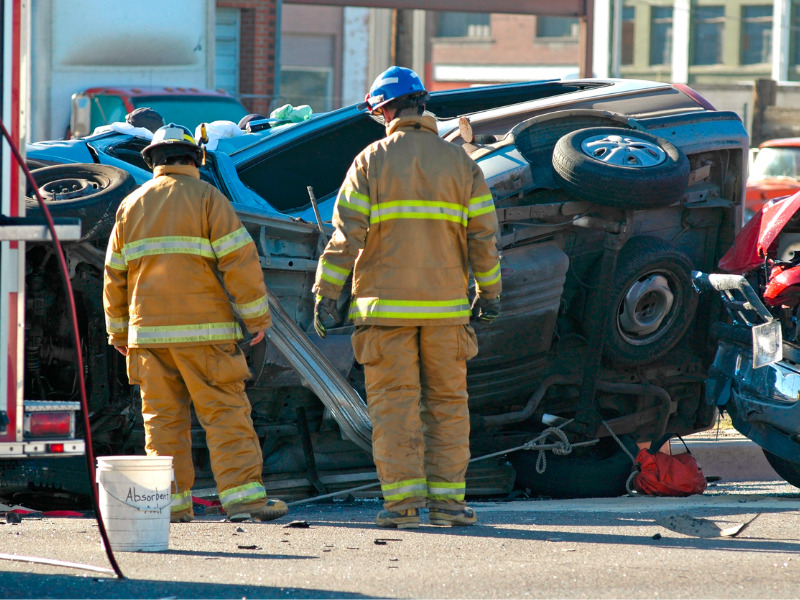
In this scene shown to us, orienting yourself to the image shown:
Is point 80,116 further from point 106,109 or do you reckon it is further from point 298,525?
point 298,525

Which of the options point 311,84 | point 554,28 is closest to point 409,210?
point 311,84

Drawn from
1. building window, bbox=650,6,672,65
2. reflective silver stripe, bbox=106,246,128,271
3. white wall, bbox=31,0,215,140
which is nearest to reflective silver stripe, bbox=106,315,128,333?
reflective silver stripe, bbox=106,246,128,271

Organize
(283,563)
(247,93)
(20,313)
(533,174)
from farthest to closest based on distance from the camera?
(247,93) → (533,174) → (283,563) → (20,313)

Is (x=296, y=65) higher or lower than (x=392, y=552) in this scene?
higher

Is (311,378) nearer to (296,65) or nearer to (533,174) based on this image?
(533,174)

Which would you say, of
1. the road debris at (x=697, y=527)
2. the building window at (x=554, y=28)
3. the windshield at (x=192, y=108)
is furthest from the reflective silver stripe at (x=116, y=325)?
the building window at (x=554, y=28)

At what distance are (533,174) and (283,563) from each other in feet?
8.30

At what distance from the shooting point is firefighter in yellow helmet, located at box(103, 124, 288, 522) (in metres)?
4.79

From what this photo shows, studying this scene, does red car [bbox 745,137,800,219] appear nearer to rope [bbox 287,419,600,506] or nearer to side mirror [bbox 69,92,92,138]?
side mirror [bbox 69,92,92,138]

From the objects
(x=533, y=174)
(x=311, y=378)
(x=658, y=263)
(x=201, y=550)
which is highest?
(x=533, y=174)

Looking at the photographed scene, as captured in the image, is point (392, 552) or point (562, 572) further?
point (392, 552)

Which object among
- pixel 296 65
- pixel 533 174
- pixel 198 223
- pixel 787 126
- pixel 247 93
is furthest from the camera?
pixel 296 65

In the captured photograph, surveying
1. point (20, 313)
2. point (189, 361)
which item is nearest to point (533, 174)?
point (189, 361)

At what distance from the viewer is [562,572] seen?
3.95 metres
